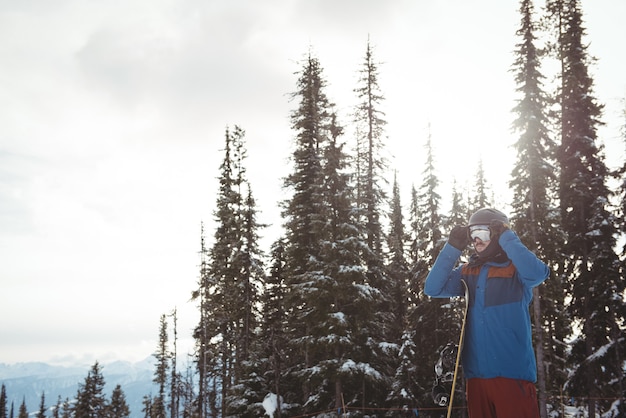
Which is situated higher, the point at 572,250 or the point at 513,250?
the point at 572,250

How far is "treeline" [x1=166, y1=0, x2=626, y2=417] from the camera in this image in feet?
61.3

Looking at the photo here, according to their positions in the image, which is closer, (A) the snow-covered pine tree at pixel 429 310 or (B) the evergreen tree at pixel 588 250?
(B) the evergreen tree at pixel 588 250

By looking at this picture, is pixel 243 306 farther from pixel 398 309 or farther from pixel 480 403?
pixel 480 403

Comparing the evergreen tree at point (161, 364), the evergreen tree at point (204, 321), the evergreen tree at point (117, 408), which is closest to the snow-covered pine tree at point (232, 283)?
the evergreen tree at point (204, 321)

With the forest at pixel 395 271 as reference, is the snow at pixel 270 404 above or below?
below

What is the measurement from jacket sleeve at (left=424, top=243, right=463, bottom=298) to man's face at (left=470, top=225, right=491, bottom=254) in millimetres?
188

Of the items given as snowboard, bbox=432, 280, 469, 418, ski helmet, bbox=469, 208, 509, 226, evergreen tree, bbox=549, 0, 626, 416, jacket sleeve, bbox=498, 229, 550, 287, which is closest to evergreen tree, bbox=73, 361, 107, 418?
evergreen tree, bbox=549, 0, 626, 416

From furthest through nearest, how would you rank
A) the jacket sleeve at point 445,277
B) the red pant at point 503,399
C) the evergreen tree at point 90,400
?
the evergreen tree at point 90,400
the jacket sleeve at point 445,277
the red pant at point 503,399

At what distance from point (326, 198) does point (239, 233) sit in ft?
31.3

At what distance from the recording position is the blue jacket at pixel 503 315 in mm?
3396

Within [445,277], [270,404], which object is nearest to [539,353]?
[270,404]

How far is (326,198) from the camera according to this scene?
20.9 m

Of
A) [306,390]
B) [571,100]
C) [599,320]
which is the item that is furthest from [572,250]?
[306,390]

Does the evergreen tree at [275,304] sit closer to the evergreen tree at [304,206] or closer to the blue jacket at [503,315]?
the evergreen tree at [304,206]
